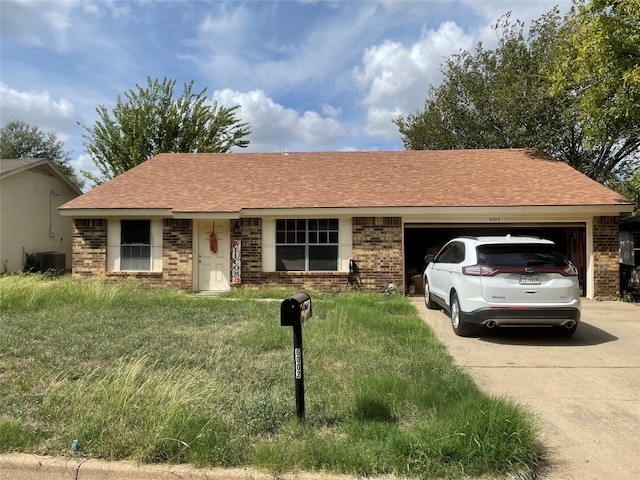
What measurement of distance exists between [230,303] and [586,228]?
1041cm

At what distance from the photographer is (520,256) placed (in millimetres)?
7375

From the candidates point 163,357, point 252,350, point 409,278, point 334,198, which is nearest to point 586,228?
point 409,278

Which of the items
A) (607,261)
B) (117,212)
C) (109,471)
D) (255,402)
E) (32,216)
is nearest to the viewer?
(109,471)

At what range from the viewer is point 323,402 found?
173 inches

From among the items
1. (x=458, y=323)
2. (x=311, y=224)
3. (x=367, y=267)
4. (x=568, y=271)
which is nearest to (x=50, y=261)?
(x=311, y=224)

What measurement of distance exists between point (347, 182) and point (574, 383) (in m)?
10.9

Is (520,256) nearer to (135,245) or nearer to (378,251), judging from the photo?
(378,251)

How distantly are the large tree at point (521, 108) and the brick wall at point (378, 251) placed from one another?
1019 centimetres

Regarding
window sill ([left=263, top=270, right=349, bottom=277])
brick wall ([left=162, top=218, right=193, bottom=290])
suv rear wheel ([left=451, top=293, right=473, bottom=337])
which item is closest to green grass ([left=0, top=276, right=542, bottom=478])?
suv rear wheel ([left=451, top=293, right=473, bottom=337])

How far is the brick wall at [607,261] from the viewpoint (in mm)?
13055

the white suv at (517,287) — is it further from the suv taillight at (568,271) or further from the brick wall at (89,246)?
the brick wall at (89,246)

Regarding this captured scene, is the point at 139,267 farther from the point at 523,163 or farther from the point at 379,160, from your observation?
the point at 523,163

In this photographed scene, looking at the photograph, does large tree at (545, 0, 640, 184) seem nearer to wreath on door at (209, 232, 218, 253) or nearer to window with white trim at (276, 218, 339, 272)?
window with white trim at (276, 218, 339, 272)

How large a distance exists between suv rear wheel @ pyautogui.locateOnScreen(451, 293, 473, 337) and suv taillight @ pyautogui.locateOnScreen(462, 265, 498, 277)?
690mm
